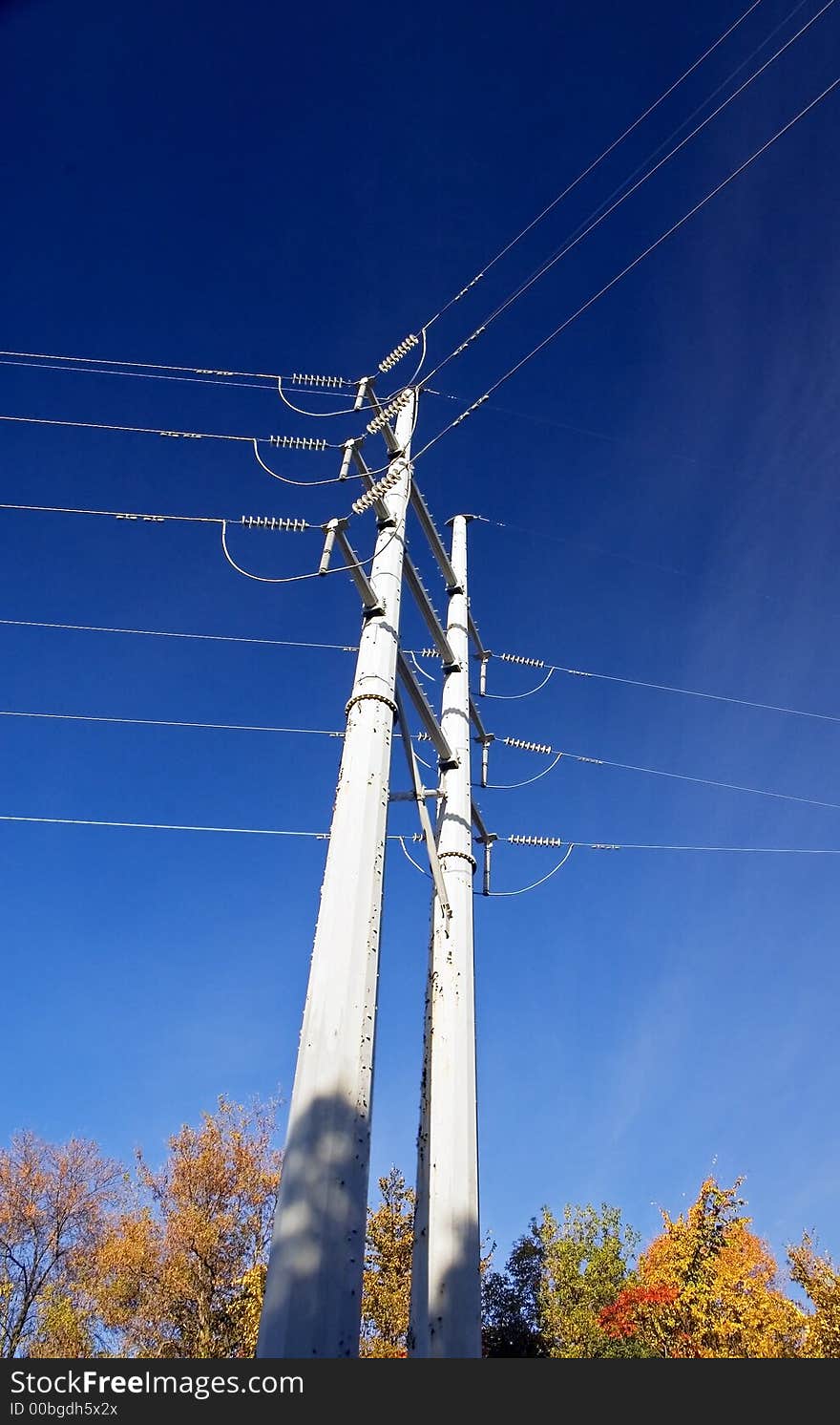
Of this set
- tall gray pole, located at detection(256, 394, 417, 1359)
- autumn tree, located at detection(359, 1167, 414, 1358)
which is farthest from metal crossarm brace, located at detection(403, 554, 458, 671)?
autumn tree, located at detection(359, 1167, 414, 1358)

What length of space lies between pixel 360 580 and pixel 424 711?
2390 mm

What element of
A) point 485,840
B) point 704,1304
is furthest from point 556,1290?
point 485,840

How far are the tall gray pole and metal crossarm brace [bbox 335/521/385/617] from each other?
1.03 m

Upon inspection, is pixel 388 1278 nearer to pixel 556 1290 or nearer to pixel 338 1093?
pixel 556 1290

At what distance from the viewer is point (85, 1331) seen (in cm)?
2789

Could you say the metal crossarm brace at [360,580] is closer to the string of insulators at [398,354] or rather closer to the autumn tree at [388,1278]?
the string of insulators at [398,354]

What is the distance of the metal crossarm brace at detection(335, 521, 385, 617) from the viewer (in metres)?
7.57

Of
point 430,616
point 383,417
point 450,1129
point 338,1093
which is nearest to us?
point 338,1093

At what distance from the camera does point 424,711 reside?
377 inches

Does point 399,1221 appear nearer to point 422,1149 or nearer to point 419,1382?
point 422,1149

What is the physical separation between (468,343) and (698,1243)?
3088 cm

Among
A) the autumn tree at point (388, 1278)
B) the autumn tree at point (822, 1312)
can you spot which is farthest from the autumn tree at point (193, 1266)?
the autumn tree at point (822, 1312)

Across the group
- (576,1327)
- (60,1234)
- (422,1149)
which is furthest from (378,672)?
(60,1234)

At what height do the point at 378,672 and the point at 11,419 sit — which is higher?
the point at 11,419
